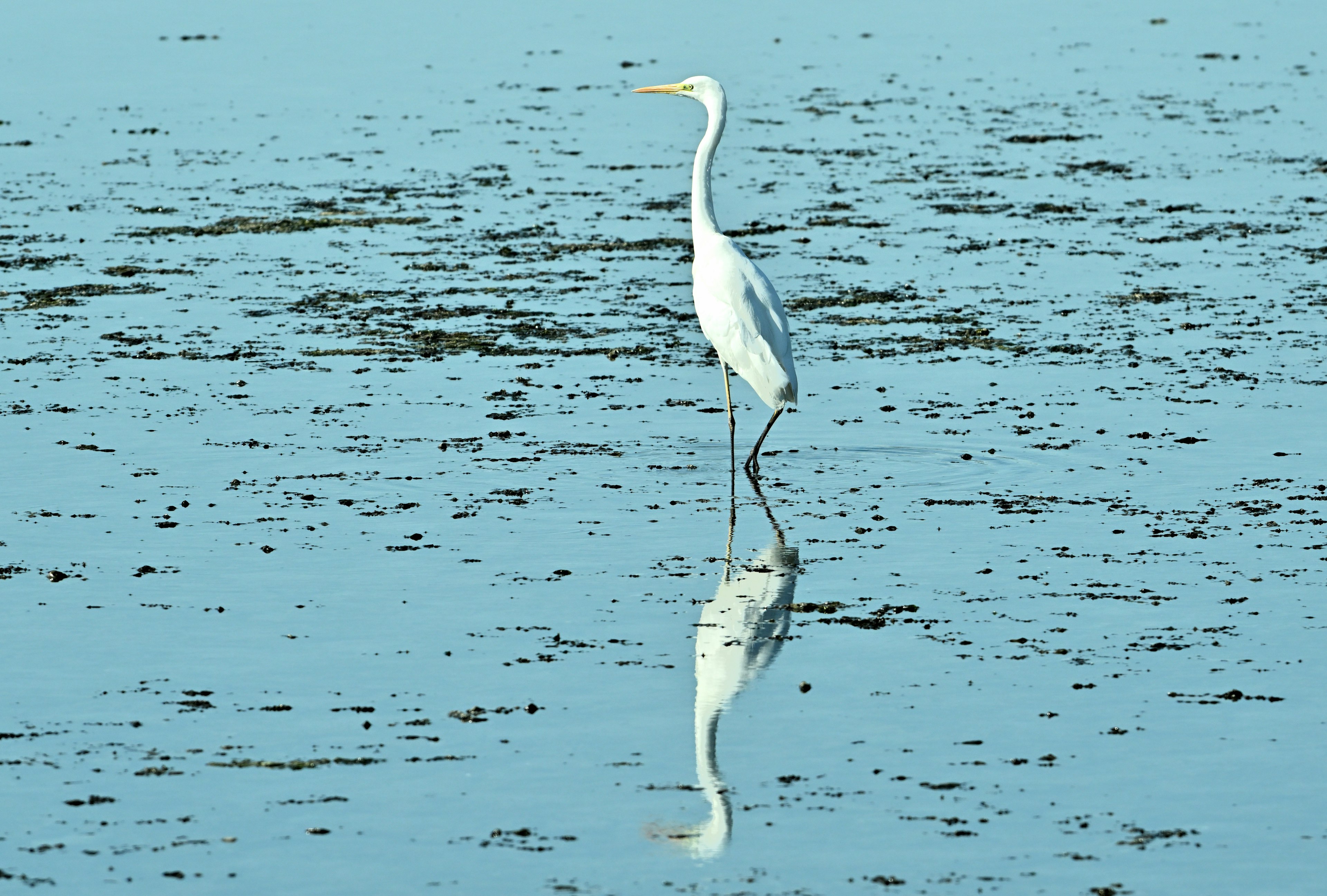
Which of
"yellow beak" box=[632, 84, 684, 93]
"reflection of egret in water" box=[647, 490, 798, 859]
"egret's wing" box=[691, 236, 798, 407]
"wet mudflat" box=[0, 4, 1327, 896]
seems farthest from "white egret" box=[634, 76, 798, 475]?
"reflection of egret in water" box=[647, 490, 798, 859]

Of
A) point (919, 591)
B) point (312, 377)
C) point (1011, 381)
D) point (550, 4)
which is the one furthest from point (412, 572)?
point (550, 4)

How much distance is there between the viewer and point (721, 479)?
1243cm

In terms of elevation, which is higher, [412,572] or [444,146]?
[444,146]

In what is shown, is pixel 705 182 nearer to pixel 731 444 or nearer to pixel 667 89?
pixel 667 89

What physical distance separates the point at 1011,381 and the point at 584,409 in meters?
3.27

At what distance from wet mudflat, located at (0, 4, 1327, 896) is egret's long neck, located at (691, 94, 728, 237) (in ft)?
4.69

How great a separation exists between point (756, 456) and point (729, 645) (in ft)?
12.3

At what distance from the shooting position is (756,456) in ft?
42.0

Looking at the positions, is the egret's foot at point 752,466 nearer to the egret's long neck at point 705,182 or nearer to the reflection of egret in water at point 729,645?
the reflection of egret in water at point 729,645

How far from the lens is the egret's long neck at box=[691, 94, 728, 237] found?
13328 mm

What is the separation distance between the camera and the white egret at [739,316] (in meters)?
12.6

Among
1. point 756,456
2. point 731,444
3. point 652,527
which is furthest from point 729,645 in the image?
point 731,444

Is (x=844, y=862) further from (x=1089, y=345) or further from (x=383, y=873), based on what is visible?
(x=1089, y=345)

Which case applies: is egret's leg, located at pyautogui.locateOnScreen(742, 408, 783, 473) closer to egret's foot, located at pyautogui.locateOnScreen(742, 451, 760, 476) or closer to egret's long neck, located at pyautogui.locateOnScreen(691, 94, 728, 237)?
egret's foot, located at pyautogui.locateOnScreen(742, 451, 760, 476)
